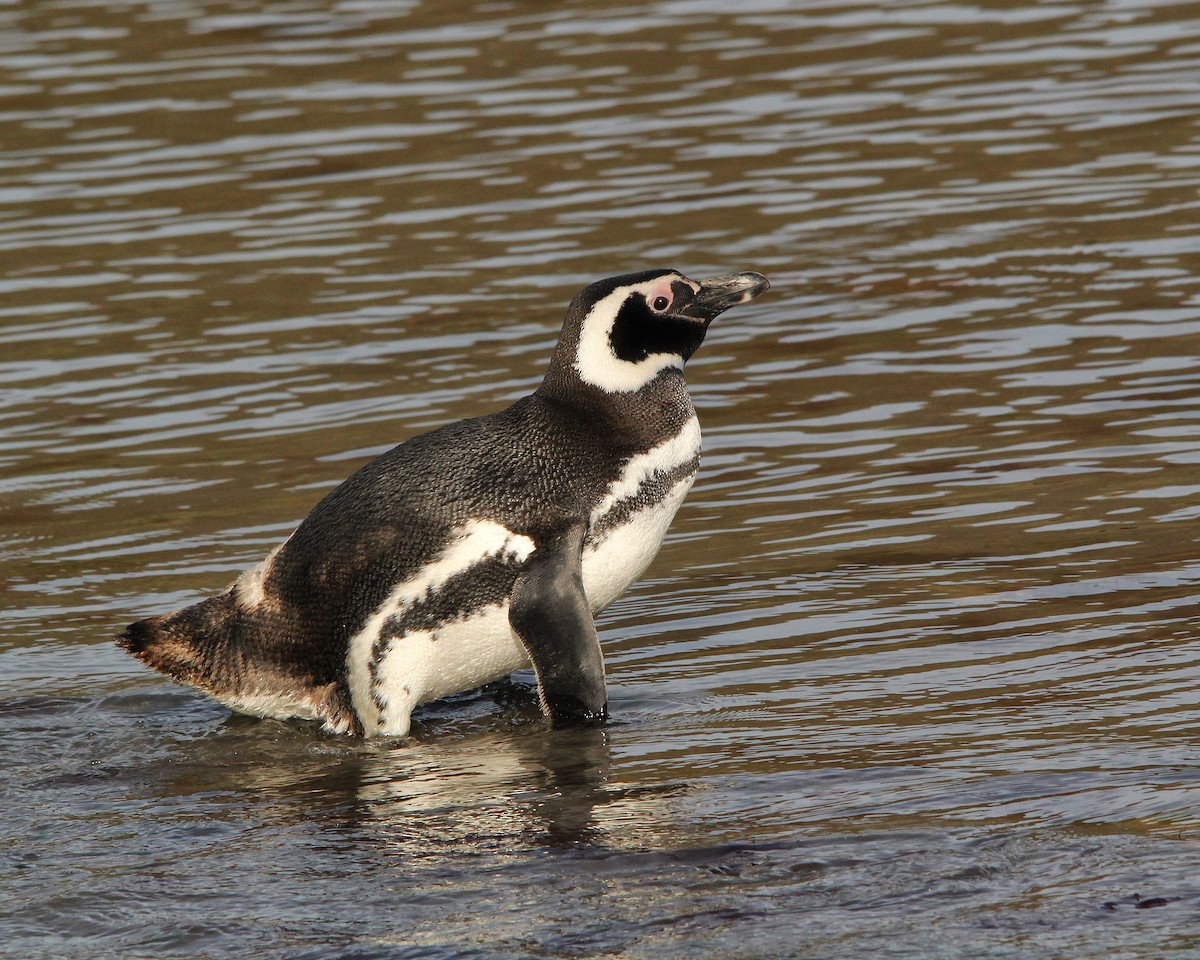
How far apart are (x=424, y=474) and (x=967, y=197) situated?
6588 millimetres

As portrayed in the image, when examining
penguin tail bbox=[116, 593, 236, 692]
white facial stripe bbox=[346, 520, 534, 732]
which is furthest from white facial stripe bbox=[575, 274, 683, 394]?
penguin tail bbox=[116, 593, 236, 692]

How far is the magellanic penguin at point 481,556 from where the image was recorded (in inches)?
243

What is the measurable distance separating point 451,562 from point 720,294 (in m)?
1.27

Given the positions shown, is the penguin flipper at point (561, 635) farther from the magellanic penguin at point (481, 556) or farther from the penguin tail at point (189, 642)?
the penguin tail at point (189, 642)

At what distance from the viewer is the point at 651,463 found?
6.43 metres

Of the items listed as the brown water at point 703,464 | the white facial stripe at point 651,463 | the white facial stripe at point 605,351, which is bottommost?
the brown water at point 703,464

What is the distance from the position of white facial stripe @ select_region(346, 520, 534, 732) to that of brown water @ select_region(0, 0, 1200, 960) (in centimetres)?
38

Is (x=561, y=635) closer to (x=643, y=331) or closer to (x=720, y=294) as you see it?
(x=643, y=331)

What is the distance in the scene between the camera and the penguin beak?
6645mm

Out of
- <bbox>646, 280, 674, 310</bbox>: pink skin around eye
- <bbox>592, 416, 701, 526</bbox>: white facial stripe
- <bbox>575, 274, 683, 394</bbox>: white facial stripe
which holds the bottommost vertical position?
<bbox>592, 416, 701, 526</bbox>: white facial stripe

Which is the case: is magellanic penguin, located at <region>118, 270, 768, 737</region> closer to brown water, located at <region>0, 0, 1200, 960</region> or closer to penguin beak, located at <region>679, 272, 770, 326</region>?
penguin beak, located at <region>679, 272, 770, 326</region>

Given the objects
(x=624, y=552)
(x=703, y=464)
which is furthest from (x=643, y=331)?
(x=703, y=464)

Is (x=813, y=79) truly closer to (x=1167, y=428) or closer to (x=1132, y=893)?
(x=1167, y=428)

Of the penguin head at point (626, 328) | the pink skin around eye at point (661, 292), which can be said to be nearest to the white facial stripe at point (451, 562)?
the penguin head at point (626, 328)
